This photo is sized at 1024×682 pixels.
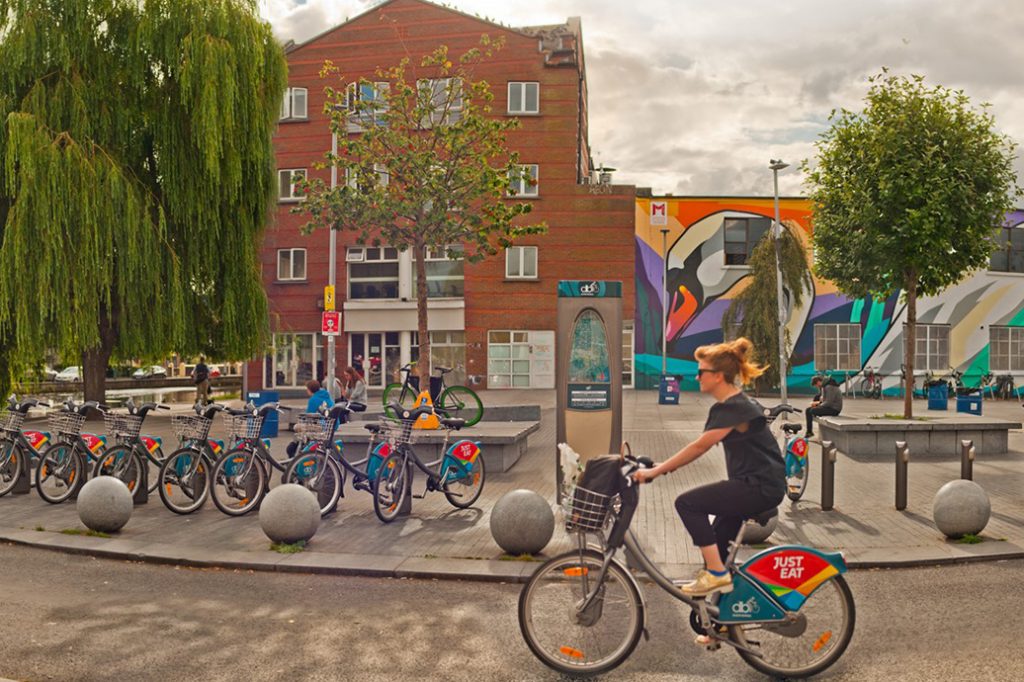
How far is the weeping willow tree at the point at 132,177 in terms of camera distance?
18.2 m

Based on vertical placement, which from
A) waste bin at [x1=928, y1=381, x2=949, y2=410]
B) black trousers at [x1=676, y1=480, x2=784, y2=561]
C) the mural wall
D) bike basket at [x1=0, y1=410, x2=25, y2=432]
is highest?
the mural wall

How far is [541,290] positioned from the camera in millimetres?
38531

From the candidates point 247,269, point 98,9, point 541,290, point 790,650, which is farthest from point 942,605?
point 541,290

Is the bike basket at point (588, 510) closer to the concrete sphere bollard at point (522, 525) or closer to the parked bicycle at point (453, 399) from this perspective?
the concrete sphere bollard at point (522, 525)

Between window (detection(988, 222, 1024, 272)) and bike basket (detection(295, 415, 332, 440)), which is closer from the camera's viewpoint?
bike basket (detection(295, 415, 332, 440))

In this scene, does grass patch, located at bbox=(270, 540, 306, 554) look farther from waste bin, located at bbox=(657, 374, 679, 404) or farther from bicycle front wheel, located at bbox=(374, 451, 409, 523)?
waste bin, located at bbox=(657, 374, 679, 404)

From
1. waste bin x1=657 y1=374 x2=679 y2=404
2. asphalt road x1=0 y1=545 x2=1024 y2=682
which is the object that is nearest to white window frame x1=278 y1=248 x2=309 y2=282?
waste bin x1=657 y1=374 x2=679 y2=404

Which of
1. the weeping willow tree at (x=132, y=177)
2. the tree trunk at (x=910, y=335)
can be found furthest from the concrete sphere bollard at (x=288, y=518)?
the tree trunk at (x=910, y=335)

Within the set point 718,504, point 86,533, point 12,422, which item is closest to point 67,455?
point 12,422

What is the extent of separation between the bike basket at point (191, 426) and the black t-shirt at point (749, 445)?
6.72 m

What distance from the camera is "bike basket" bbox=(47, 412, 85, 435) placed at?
437 inches

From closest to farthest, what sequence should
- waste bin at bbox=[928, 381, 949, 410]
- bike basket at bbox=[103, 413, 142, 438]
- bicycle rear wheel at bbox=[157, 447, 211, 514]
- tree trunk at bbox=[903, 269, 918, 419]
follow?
bicycle rear wheel at bbox=[157, 447, 211, 514]
bike basket at bbox=[103, 413, 142, 438]
tree trunk at bbox=[903, 269, 918, 419]
waste bin at bbox=[928, 381, 949, 410]

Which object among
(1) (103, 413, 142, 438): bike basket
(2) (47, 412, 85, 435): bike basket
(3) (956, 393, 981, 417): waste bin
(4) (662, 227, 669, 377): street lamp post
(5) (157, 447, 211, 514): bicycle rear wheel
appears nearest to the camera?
(5) (157, 447, 211, 514): bicycle rear wheel

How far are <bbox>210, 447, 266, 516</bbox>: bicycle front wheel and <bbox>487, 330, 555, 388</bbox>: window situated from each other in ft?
92.1
